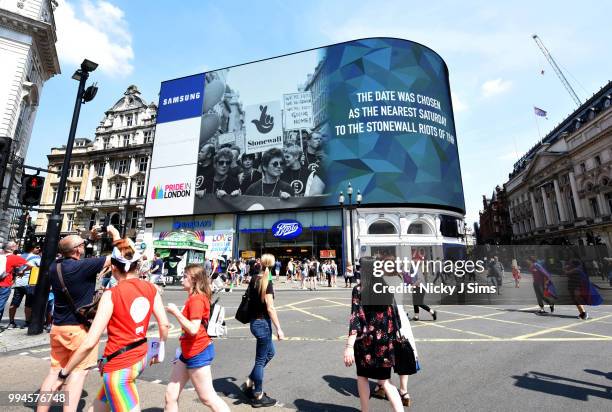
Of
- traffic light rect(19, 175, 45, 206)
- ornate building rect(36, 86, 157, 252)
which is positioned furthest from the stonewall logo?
traffic light rect(19, 175, 45, 206)

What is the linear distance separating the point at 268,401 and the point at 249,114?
38.4 m

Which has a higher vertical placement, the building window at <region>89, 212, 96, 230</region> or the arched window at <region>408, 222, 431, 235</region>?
the building window at <region>89, 212, 96, 230</region>

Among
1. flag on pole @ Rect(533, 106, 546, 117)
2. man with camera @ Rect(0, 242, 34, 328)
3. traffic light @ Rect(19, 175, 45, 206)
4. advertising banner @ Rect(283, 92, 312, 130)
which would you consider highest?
flag on pole @ Rect(533, 106, 546, 117)

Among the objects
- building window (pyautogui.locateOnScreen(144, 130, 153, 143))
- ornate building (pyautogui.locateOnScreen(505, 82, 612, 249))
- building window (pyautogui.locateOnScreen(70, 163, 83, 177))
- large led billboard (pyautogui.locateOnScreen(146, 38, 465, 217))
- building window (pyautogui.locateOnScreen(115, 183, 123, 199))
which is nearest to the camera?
large led billboard (pyautogui.locateOnScreen(146, 38, 465, 217))

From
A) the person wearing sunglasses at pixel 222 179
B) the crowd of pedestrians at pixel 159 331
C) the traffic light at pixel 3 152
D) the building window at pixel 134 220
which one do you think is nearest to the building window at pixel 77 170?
the building window at pixel 134 220

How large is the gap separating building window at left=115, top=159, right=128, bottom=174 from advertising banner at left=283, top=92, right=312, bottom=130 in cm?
2662

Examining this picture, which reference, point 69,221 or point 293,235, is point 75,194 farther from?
point 293,235

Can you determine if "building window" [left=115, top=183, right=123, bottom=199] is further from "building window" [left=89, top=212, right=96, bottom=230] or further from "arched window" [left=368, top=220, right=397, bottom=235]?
"arched window" [left=368, top=220, right=397, bottom=235]

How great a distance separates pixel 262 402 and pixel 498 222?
355 ft

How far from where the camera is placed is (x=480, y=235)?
4847 inches

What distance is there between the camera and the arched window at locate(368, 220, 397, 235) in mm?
33000

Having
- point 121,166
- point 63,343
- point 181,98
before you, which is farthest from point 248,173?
point 63,343

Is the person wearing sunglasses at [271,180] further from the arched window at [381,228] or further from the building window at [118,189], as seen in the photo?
the building window at [118,189]

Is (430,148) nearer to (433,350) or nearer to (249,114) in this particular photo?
(249,114)
